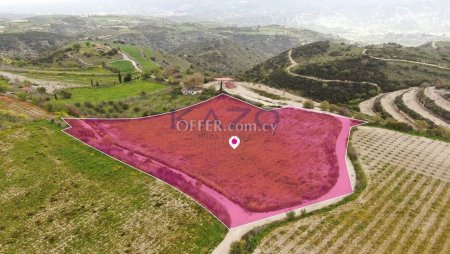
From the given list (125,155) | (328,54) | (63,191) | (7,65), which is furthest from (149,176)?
(328,54)

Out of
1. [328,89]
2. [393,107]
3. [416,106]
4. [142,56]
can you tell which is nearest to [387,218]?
[416,106]

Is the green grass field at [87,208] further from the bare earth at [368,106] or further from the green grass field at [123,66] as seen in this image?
the green grass field at [123,66]

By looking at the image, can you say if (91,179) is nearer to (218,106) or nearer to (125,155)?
(125,155)

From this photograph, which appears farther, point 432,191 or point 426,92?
point 426,92

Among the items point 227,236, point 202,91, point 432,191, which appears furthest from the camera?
point 202,91

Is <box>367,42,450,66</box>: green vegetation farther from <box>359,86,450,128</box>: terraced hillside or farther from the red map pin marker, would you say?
the red map pin marker

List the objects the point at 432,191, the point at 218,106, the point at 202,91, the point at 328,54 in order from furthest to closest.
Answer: the point at 328,54, the point at 202,91, the point at 218,106, the point at 432,191

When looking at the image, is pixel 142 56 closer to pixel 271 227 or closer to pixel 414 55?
pixel 414 55

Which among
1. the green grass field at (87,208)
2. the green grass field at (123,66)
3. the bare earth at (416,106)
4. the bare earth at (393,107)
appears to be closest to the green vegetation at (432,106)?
the bare earth at (416,106)
